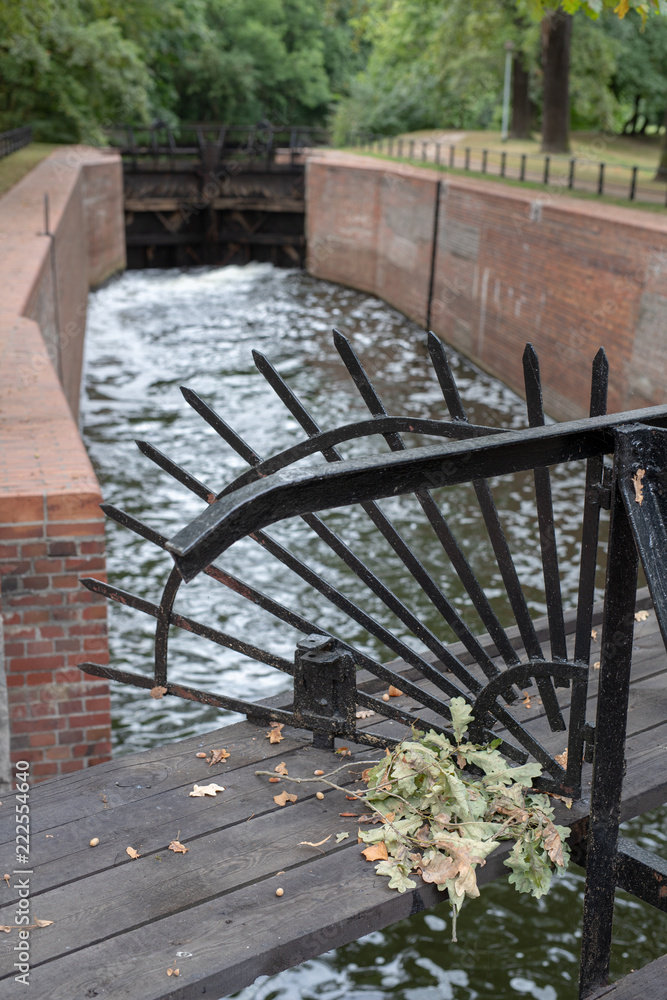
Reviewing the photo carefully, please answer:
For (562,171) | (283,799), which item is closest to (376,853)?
(283,799)

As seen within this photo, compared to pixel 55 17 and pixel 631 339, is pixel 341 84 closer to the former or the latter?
pixel 55 17

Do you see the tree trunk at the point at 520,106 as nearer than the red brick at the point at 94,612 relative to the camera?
No

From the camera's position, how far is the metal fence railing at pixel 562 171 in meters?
14.6

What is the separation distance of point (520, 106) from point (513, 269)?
1784 centimetres

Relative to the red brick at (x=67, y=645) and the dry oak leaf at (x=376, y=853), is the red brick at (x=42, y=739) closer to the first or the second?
the red brick at (x=67, y=645)

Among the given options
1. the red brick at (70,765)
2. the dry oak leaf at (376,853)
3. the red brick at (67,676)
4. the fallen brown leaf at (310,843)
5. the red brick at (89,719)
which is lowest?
the red brick at (70,765)

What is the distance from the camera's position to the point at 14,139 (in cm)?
1986

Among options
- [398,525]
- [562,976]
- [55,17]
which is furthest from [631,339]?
[55,17]

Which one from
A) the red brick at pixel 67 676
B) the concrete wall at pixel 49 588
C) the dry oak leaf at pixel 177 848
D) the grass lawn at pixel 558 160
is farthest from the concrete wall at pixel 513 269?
the dry oak leaf at pixel 177 848

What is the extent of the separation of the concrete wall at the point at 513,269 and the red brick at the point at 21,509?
279 inches

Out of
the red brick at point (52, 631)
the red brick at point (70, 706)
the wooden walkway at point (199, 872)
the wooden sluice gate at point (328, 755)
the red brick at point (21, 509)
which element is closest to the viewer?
the wooden sluice gate at point (328, 755)

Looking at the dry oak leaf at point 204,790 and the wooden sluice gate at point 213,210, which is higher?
the wooden sluice gate at point 213,210

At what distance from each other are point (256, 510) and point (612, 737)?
97 cm

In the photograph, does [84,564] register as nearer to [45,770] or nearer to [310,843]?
[45,770]
